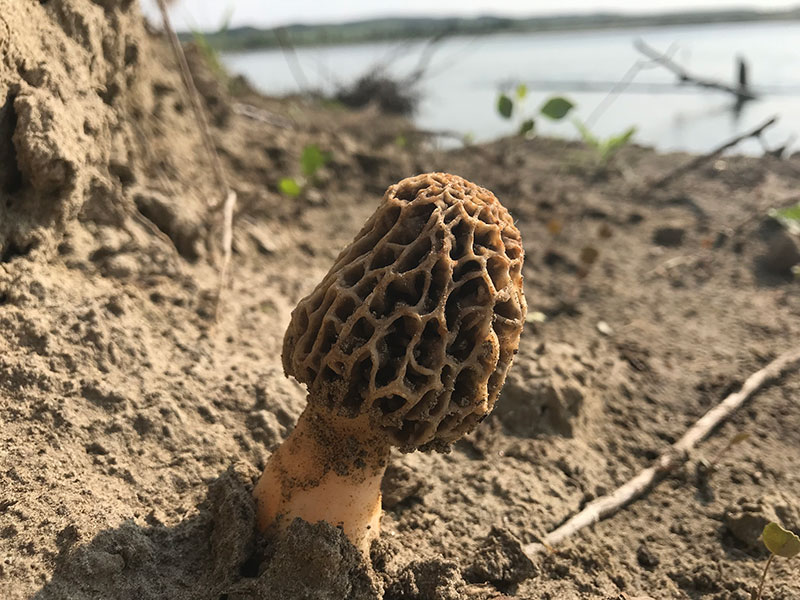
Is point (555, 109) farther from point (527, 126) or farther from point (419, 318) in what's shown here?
point (419, 318)

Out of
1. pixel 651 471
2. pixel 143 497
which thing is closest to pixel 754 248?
pixel 651 471

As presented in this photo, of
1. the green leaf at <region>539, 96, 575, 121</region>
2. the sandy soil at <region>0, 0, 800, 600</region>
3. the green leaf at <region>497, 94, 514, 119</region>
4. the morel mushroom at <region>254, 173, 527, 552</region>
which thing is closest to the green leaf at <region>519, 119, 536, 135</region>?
the green leaf at <region>497, 94, 514, 119</region>

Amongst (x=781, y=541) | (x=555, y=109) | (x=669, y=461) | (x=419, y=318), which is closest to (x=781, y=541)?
(x=781, y=541)

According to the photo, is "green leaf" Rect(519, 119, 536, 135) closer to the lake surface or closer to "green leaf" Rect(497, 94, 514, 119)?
"green leaf" Rect(497, 94, 514, 119)

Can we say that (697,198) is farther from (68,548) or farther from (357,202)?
(68,548)

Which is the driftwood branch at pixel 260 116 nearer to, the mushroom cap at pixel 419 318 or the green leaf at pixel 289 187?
the green leaf at pixel 289 187

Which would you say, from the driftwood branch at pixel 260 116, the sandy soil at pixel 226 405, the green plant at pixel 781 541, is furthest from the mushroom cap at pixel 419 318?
the driftwood branch at pixel 260 116

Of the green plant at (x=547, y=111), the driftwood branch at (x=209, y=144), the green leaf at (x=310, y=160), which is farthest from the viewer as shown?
the green leaf at (x=310, y=160)
